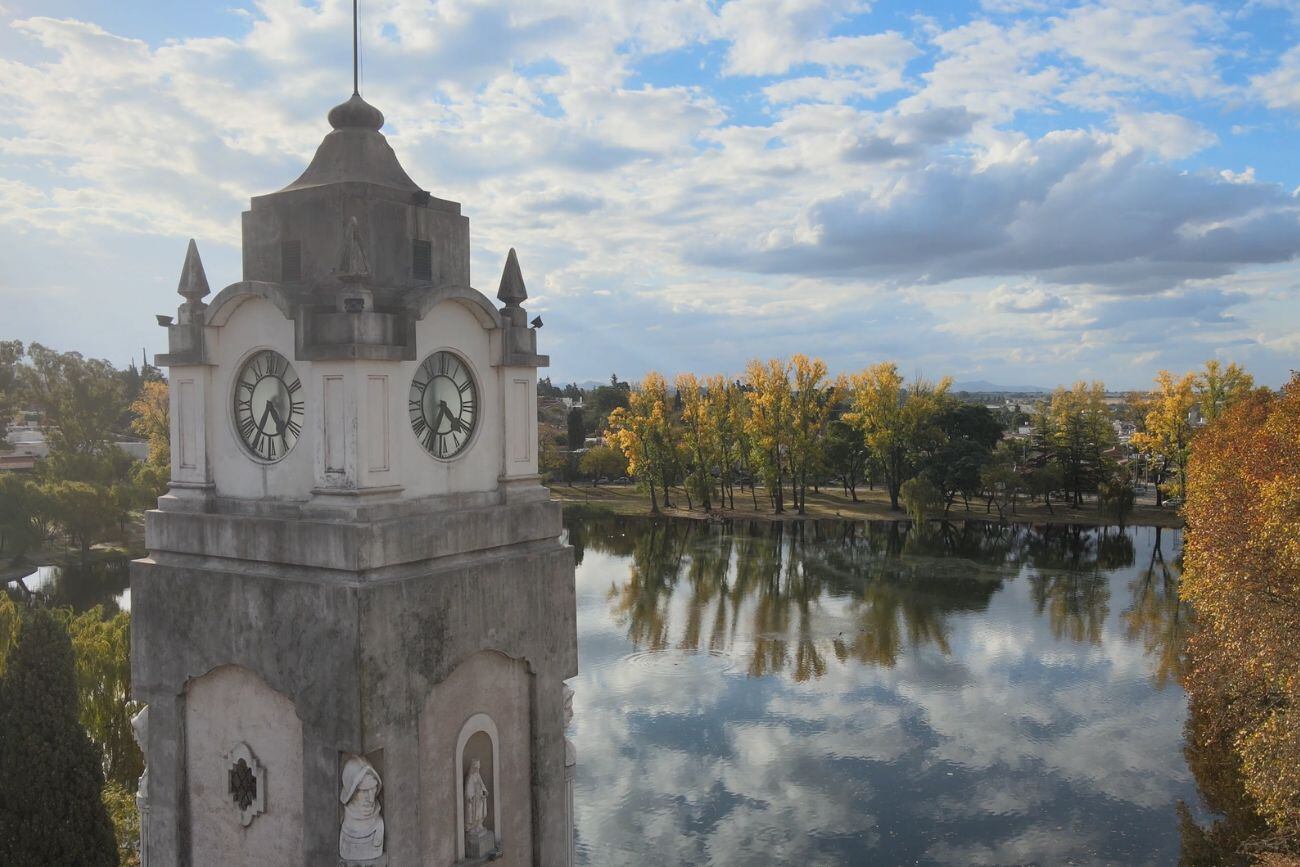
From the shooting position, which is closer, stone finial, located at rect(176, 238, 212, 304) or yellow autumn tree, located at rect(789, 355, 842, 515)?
stone finial, located at rect(176, 238, 212, 304)

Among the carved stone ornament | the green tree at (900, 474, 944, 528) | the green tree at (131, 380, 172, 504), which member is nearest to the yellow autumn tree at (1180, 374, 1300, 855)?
the carved stone ornament

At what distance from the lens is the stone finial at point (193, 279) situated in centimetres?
877

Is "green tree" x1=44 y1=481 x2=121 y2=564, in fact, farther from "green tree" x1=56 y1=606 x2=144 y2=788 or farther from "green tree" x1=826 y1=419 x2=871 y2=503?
"green tree" x1=826 y1=419 x2=871 y2=503

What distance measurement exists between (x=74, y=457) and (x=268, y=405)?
4833 cm

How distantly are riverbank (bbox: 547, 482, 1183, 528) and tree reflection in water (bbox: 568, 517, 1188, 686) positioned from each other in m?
2.05

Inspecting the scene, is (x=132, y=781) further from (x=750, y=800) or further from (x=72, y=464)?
(x=72, y=464)

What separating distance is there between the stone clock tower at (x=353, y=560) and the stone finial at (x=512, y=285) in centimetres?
2

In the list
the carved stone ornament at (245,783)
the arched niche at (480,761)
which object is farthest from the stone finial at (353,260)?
the carved stone ornament at (245,783)

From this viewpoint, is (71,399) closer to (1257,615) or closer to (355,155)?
(355,155)

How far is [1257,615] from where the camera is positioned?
58.1 ft

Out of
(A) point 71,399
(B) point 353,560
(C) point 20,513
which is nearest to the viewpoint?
(B) point 353,560

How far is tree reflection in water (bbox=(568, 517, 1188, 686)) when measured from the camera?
1266 inches

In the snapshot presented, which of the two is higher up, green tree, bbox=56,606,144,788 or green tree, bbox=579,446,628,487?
green tree, bbox=579,446,628,487

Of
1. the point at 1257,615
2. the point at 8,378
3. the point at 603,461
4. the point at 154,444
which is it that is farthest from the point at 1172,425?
the point at 8,378
